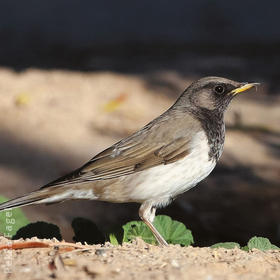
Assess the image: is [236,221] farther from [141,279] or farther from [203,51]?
[203,51]

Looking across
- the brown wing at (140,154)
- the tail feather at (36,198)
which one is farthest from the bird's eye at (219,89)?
the tail feather at (36,198)

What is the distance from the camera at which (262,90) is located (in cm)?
1270

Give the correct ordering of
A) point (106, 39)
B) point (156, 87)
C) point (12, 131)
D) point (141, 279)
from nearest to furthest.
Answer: point (141, 279)
point (12, 131)
point (156, 87)
point (106, 39)

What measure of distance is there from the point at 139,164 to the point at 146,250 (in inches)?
53.0

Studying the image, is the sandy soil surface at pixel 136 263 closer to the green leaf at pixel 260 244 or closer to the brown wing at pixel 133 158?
the green leaf at pixel 260 244

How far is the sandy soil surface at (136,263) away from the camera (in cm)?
464

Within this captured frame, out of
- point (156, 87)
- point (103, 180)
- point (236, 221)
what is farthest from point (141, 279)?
point (156, 87)

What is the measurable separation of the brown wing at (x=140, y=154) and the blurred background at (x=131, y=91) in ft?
5.19

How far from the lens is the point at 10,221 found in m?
6.42

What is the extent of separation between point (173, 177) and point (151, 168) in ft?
0.87

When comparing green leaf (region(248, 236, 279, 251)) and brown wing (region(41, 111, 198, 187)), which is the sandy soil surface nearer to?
green leaf (region(248, 236, 279, 251))

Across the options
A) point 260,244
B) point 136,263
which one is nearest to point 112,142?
point 260,244

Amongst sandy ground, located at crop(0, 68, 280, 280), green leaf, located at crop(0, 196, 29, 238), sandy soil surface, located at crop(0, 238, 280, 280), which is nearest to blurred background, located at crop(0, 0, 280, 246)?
sandy ground, located at crop(0, 68, 280, 280)

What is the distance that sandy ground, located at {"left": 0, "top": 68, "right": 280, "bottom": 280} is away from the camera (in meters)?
4.90
